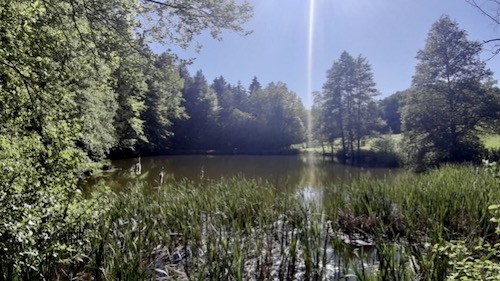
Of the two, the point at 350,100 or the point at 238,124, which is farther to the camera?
the point at 238,124

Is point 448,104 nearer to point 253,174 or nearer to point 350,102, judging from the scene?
point 350,102

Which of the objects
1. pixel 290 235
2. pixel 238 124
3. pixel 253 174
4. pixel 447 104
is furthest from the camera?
pixel 238 124

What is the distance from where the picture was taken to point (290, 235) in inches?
207

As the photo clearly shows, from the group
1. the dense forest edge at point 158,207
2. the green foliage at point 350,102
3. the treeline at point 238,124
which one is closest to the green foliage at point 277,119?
the treeline at point 238,124

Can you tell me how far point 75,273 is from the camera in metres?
3.79

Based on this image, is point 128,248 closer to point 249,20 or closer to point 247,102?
point 249,20

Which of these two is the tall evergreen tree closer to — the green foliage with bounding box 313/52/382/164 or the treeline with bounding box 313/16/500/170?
the green foliage with bounding box 313/52/382/164

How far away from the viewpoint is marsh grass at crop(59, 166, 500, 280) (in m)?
3.52

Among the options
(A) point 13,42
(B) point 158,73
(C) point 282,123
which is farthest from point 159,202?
(C) point 282,123

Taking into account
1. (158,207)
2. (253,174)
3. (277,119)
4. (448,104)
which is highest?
(277,119)

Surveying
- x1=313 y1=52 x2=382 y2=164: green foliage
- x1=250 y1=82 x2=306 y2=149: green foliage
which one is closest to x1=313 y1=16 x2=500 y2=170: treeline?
x1=313 y1=52 x2=382 y2=164: green foliage

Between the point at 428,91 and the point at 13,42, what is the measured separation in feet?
77.3

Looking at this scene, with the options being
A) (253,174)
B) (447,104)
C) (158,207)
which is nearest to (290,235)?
(158,207)

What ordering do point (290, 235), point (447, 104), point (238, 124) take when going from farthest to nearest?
point (238, 124) < point (447, 104) < point (290, 235)
